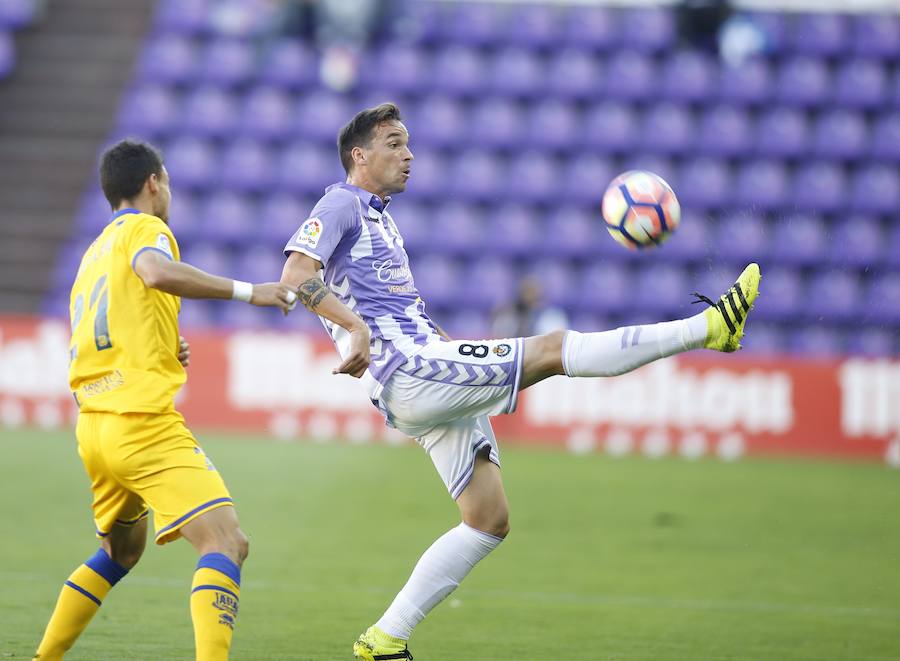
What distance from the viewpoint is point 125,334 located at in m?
4.76

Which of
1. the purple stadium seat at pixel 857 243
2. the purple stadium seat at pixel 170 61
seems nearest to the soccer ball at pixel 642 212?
the purple stadium seat at pixel 857 243

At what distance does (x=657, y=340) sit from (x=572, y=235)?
46.2ft

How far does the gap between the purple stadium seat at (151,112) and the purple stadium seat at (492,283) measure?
573cm

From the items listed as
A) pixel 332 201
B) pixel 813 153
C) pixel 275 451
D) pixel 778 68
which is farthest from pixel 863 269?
pixel 332 201

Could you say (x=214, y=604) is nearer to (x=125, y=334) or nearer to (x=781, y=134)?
(x=125, y=334)

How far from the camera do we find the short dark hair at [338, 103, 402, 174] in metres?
5.65

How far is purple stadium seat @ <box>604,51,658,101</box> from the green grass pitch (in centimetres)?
799

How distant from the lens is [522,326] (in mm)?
16516

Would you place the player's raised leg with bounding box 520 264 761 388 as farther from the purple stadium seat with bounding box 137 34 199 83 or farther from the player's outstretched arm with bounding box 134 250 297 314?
the purple stadium seat with bounding box 137 34 199 83

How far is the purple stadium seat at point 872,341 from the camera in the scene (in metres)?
17.5

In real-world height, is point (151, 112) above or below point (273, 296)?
above

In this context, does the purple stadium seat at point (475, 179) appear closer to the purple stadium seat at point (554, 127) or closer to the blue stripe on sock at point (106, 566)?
the purple stadium seat at point (554, 127)

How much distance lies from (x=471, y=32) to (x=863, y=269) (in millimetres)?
7387

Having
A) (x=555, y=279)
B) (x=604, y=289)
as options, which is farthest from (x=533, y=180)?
(x=604, y=289)
